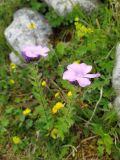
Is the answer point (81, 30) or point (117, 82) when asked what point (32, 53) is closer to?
point (117, 82)

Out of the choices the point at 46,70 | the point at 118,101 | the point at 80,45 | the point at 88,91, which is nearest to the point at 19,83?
the point at 46,70

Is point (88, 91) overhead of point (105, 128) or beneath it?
overhead

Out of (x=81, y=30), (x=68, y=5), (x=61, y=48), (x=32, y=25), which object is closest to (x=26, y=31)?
(x=32, y=25)

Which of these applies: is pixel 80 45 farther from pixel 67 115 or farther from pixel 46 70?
pixel 67 115

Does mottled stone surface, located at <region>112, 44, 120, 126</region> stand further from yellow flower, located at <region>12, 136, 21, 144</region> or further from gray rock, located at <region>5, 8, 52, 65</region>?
gray rock, located at <region>5, 8, 52, 65</region>

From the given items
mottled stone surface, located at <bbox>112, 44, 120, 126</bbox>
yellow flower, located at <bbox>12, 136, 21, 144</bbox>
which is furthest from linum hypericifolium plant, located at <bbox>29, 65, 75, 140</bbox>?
mottled stone surface, located at <bbox>112, 44, 120, 126</bbox>

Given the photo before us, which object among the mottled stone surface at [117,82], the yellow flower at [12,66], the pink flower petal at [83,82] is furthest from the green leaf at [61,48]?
the pink flower petal at [83,82]
